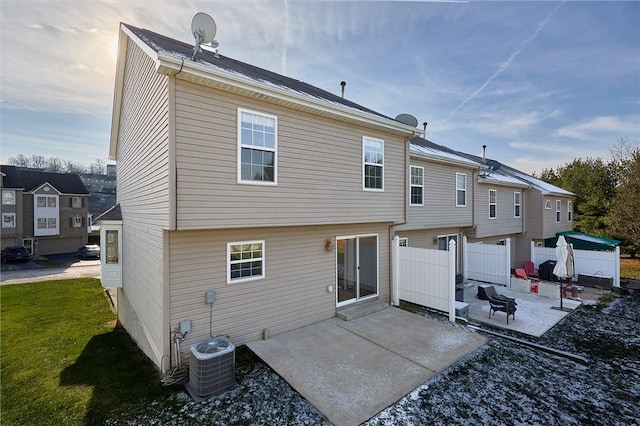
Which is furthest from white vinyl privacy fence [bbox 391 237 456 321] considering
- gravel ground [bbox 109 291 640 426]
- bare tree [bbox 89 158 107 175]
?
bare tree [bbox 89 158 107 175]

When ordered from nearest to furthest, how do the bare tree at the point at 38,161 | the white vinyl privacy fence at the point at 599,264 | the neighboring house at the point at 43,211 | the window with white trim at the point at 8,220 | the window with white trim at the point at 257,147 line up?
the window with white trim at the point at 257,147
the white vinyl privacy fence at the point at 599,264
the window with white trim at the point at 8,220
the neighboring house at the point at 43,211
the bare tree at the point at 38,161

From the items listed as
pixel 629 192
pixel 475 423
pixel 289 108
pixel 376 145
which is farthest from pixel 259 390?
pixel 629 192

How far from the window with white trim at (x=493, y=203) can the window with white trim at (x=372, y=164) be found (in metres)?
9.98

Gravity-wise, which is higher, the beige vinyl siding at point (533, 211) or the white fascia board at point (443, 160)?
the white fascia board at point (443, 160)

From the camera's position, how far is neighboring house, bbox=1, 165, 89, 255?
29109 millimetres

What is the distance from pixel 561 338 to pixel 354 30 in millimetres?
11413

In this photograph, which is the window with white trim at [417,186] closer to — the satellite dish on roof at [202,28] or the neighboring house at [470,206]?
the neighboring house at [470,206]

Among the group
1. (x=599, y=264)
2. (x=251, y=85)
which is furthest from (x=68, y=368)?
(x=599, y=264)

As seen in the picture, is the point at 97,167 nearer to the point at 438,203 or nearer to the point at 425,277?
the point at 438,203

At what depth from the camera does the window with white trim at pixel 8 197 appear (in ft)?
94.2

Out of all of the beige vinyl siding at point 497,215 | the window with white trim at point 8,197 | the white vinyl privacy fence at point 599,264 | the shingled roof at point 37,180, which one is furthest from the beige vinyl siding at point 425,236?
the shingled roof at point 37,180

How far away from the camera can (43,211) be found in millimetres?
31219

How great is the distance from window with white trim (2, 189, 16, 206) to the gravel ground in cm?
3707

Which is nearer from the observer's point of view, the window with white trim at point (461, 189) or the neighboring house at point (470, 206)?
the neighboring house at point (470, 206)
